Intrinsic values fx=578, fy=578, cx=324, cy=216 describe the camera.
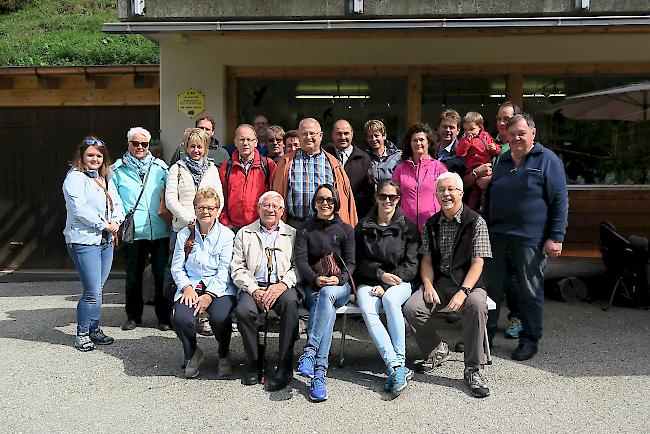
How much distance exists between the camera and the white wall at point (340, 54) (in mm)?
7355

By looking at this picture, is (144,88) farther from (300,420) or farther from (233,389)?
(300,420)

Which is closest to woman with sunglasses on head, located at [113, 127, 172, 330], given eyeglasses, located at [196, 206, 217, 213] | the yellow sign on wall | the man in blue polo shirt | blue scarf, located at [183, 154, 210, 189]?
blue scarf, located at [183, 154, 210, 189]

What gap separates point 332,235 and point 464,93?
3.91 metres

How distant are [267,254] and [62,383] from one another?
1.83 meters

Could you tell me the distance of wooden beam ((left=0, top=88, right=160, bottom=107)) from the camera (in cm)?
828

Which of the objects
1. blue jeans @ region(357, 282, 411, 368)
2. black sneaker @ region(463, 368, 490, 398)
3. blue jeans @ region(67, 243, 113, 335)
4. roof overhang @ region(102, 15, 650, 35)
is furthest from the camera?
roof overhang @ region(102, 15, 650, 35)

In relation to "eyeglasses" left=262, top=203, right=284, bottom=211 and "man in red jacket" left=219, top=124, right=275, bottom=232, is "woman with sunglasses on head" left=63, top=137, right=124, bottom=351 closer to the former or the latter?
"man in red jacket" left=219, top=124, right=275, bottom=232

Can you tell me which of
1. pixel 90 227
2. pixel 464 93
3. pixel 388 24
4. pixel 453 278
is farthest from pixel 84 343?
pixel 464 93

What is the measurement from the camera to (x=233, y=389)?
14.0ft

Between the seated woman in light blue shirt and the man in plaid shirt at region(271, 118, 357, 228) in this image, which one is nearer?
the seated woman in light blue shirt

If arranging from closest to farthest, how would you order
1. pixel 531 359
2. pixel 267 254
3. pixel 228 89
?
pixel 267 254
pixel 531 359
pixel 228 89

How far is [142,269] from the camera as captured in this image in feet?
18.8

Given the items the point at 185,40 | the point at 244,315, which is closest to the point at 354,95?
the point at 185,40

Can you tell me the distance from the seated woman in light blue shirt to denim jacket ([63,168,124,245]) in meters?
0.93
